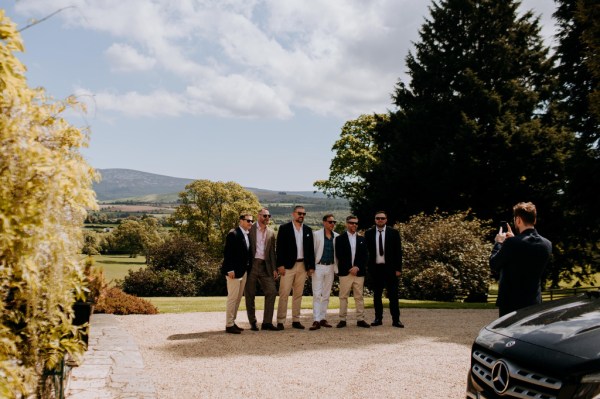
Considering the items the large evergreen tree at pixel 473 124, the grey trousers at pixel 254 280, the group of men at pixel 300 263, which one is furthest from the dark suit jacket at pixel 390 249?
the large evergreen tree at pixel 473 124

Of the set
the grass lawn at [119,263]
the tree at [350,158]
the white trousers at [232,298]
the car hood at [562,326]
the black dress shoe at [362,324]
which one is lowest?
the grass lawn at [119,263]

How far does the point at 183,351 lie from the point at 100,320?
104 inches

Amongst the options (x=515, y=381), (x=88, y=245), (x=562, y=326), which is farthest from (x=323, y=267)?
(x=515, y=381)

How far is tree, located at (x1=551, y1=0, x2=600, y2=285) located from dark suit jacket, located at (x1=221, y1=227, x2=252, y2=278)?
11.4 m

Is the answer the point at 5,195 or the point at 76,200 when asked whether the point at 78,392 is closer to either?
the point at 76,200

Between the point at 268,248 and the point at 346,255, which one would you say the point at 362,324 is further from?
the point at 268,248

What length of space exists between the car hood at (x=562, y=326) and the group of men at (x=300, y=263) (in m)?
5.61

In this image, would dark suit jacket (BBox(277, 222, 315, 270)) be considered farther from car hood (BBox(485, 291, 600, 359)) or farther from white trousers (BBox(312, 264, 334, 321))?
car hood (BBox(485, 291, 600, 359))

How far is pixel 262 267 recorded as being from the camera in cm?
987

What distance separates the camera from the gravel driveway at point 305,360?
6.07m

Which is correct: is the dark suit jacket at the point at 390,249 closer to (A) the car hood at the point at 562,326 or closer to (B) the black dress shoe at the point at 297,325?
(B) the black dress shoe at the point at 297,325

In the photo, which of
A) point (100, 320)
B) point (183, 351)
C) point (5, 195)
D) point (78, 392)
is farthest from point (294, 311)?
point (5, 195)

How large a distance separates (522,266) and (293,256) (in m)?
5.24

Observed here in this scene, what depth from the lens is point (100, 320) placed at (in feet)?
31.7
